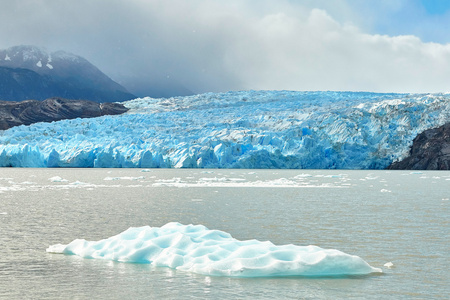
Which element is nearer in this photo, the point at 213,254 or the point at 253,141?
the point at 213,254

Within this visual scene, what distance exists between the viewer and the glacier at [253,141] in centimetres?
4312

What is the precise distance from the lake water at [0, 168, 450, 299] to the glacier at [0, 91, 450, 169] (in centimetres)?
2545

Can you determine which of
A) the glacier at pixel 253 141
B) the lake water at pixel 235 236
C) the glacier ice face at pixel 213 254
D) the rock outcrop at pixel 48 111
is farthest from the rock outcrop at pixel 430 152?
the glacier ice face at pixel 213 254

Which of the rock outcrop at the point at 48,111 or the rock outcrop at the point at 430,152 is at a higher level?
the rock outcrop at the point at 48,111

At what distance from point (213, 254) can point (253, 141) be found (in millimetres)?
37518

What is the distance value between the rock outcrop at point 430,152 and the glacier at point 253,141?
84 cm

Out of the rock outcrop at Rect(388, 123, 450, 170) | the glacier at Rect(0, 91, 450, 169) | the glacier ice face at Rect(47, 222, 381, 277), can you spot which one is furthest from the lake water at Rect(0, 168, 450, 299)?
the rock outcrop at Rect(388, 123, 450, 170)

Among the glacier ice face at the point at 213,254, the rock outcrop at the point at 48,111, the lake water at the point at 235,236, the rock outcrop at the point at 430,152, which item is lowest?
the lake water at the point at 235,236

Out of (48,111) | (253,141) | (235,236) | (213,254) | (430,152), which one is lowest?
(235,236)

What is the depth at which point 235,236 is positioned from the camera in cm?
916

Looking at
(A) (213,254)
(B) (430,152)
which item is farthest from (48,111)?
(A) (213,254)

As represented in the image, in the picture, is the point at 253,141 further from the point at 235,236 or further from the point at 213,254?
the point at 213,254

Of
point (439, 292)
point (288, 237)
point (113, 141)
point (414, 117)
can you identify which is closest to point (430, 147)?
point (414, 117)

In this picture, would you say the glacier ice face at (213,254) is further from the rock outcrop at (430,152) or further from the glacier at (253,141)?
the rock outcrop at (430,152)
